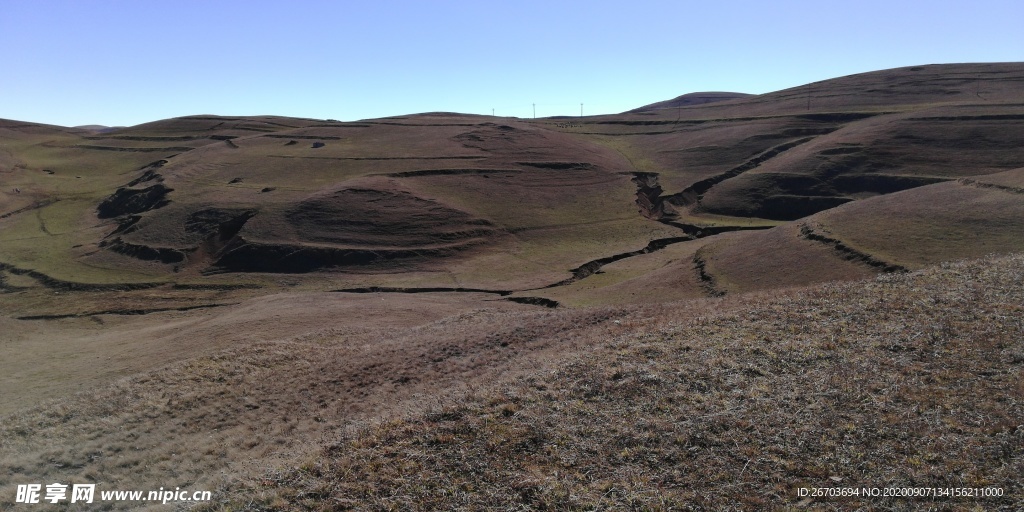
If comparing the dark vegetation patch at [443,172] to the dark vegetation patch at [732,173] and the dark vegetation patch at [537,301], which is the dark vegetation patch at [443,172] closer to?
the dark vegetation patch at [732,173]

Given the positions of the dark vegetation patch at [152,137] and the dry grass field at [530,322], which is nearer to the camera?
the dry grass field at [530,322]

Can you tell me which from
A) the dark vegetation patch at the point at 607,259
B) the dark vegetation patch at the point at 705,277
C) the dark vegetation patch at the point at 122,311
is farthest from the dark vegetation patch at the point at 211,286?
the dark vegetation patch at the point at 705,277

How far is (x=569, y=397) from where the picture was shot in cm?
1501

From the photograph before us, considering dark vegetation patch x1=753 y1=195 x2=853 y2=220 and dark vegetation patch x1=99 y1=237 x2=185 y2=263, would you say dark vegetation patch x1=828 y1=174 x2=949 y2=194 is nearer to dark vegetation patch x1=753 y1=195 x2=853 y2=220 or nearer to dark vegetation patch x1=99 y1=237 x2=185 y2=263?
dark vegetation patch x1=753 y1=195 x2=853 y2=220

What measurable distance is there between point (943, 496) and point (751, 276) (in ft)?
99.0

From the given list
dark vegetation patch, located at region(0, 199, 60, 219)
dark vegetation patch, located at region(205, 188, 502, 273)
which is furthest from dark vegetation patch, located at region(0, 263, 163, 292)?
dark vegetation patch, located at region(0, 199, 60, 219)

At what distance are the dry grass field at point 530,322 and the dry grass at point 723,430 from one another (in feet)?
0.25

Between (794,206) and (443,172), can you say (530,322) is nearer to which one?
(794,206)

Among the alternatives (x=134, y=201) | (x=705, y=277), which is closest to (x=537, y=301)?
(x=705, y=277)

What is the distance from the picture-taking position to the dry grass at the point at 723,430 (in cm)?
1045

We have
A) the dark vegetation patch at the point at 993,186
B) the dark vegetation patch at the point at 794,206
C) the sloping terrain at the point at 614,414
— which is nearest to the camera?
the sloping terrain at the point at 614,414

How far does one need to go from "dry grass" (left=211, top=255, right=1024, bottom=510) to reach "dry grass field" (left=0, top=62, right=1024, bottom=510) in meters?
0.08

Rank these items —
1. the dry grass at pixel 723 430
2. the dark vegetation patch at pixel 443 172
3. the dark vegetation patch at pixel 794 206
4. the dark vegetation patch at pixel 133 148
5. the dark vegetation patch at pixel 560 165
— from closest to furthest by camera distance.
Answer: the dry grass at pixel 723 430
the dark vegetation patch at pixel 794 206
the dark vegetation patch at pixel 443 172
the dark vegetation patch at pixel 560 165
the dark vegetation patch at pixel 133 148

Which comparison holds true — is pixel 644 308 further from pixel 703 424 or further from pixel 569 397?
pixel 703 424
